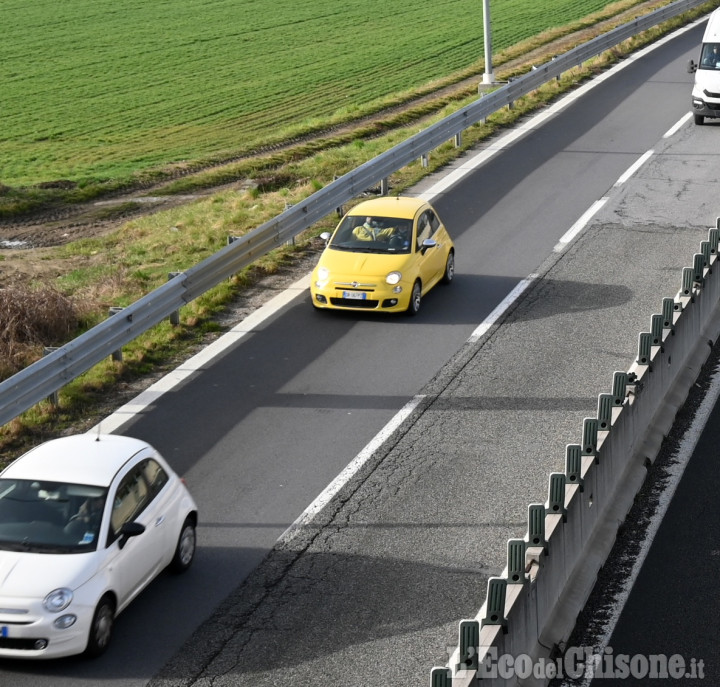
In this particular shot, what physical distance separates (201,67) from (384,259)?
36.7m

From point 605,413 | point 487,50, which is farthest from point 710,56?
point 605,413

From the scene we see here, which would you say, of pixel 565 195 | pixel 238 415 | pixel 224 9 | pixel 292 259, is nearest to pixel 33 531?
pixel 238 415

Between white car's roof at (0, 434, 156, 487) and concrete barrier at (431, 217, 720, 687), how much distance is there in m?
3.20

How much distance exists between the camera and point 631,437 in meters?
12.7

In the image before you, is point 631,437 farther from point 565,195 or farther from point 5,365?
point 565,195

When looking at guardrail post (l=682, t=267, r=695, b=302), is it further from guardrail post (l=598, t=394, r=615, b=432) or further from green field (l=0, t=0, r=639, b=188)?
green field (l=0, t=0, r=639, b=188)

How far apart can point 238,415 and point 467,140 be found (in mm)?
15594

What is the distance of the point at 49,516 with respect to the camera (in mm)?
9844

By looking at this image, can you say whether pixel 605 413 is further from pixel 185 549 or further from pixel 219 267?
pixel 219 267

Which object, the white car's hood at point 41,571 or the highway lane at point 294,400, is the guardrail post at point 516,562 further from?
the white car's hood at point 41,571

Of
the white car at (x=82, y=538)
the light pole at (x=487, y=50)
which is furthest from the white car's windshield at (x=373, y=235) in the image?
the light pole at (x=487, y=50)

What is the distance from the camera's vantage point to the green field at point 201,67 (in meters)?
39.2

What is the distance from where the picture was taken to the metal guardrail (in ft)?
44.9

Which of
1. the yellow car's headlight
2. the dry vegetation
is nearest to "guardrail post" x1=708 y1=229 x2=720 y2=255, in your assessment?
the yellow car's headlight
